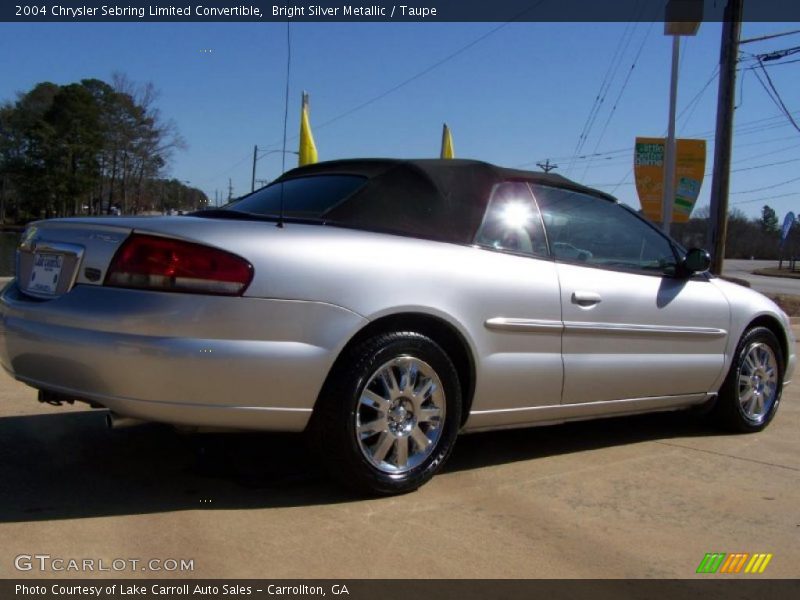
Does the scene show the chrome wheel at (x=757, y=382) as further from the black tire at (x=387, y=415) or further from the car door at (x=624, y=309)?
the black tire at (x=387, y=415)

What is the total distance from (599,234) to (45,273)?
2.87 meters

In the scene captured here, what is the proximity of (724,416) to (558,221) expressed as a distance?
74.0 inches

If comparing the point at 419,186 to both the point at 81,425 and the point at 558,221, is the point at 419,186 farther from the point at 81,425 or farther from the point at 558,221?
the point at 81,425

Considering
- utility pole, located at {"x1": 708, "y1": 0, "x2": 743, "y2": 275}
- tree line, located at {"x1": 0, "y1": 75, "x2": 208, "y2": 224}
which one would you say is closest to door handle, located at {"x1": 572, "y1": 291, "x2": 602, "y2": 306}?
utility pole, located at {"x1": 708, "y1": 0, "x2": 743, "y2": 275}

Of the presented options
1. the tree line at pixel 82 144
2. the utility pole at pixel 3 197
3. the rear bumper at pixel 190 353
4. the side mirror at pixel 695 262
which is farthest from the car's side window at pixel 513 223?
the utility pole at pixel 3 197

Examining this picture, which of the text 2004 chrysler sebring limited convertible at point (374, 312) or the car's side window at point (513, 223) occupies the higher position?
the car's side window at point (513, 223)

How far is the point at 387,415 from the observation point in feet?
11.3

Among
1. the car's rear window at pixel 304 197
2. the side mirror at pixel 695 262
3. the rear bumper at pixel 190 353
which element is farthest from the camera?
the side mirror at pixel 695 262

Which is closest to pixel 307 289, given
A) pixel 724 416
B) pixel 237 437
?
pixel 237 437
